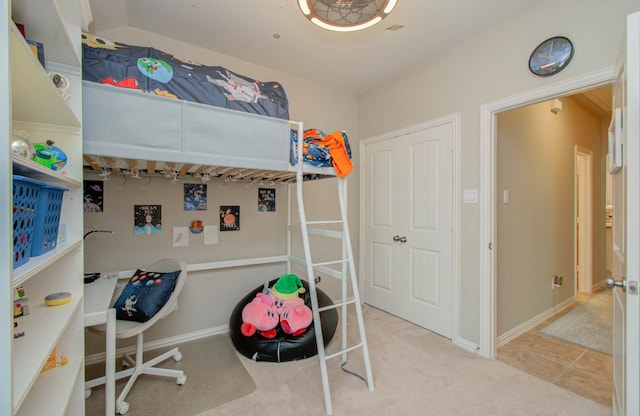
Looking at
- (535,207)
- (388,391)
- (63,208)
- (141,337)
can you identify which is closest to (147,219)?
(141,337)

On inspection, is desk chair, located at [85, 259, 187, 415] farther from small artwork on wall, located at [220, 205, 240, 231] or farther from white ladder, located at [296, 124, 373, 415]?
white ladder, located at [296, 124, 373, 415]

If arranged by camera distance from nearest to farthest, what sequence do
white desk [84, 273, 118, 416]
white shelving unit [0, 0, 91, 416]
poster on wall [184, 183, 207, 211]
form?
white shelving unit [0, 0, 91, 416]
white desk [84, 273, 118, 416]
poster on wall [184, 183, 207, 211]

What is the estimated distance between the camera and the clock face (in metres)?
1.92

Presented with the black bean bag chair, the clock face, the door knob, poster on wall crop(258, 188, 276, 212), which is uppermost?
the clock face

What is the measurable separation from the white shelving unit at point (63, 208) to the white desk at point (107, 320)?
66 millimetres

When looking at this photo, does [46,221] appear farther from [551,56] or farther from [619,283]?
[551,56]

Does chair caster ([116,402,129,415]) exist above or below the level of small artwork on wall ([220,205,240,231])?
below

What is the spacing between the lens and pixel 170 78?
166 cm

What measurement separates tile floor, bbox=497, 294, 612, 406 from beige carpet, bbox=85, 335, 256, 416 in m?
2.14

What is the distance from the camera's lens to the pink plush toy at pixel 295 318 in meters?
2.33

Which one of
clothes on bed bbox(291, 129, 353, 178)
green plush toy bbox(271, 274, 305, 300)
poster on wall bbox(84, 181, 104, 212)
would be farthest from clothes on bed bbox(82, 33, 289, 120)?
green plush toy bbox(271, 274, 305, 300)

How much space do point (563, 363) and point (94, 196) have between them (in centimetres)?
397

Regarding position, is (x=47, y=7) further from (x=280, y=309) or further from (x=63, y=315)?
(x=280, y=309)

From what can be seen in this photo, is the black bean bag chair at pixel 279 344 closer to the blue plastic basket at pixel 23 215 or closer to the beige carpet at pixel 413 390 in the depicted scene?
the beige carpet at pixel 413 390
